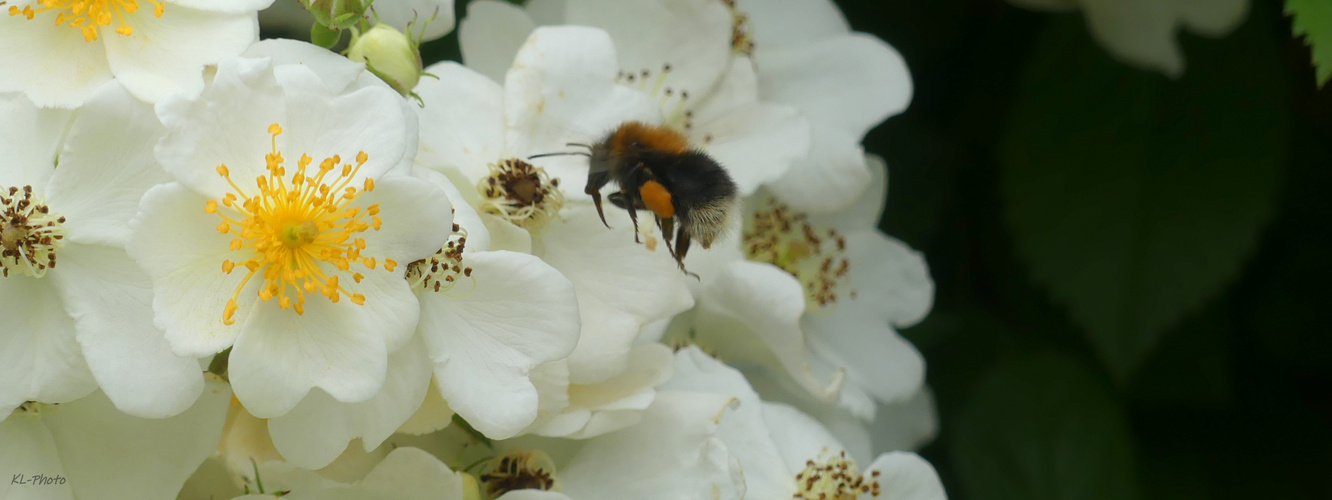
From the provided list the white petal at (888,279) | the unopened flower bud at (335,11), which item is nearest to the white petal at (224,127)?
the unopened flower bud at (335,11)

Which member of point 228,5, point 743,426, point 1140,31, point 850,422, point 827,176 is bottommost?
point 850,422

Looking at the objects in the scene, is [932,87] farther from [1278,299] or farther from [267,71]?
[267,71]

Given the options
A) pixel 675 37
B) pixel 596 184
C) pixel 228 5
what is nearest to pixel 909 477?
pixel 596 184

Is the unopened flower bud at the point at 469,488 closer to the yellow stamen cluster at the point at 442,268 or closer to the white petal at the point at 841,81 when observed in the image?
the yellow stamen cluster at the point at 442,268

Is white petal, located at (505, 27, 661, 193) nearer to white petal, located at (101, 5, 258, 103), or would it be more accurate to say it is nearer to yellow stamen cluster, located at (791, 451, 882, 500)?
white petal, located at (101, 5, 258, 103)

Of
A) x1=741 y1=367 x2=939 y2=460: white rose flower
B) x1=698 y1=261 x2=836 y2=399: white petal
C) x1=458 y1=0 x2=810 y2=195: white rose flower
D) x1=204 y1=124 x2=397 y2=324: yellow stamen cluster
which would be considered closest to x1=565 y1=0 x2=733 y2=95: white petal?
x1=458 y1=0 x2=810 y2=195: white rose flower

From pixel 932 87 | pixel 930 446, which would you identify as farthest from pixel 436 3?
pixel 930 446

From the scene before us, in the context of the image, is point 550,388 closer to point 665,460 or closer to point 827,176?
point 665,460
